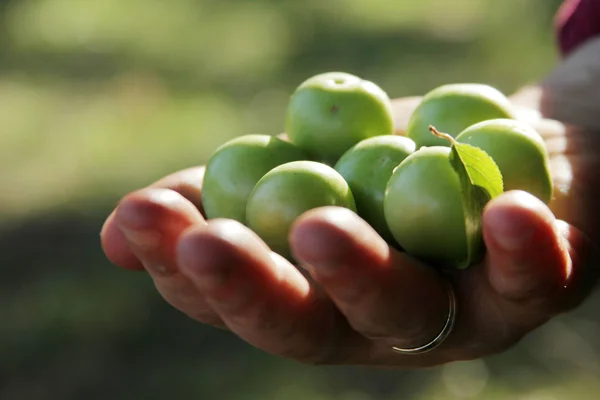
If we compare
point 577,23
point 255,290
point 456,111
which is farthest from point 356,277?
point 577,23

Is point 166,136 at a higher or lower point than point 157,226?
lower

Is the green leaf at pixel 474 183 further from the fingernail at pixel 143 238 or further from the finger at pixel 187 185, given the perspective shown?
the finger at pixel 187 185

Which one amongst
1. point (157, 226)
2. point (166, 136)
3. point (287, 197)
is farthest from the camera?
point (166, 136)

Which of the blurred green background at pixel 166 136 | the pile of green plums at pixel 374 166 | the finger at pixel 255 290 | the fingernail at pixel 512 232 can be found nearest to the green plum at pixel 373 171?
the pile of green plums at pixel 374 166

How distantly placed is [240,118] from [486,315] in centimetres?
311

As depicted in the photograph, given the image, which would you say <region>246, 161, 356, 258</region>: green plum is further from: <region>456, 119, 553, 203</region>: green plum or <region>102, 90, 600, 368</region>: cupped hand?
<region>456, 119, 553, 203</region>: green plum

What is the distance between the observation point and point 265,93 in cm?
482

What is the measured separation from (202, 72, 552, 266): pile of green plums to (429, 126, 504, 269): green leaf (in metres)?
0.02

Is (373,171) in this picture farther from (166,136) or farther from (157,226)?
(166,136)

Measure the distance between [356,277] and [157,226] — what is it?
349 millimetres

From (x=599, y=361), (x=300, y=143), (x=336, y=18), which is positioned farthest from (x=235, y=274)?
(x=336, y=18)

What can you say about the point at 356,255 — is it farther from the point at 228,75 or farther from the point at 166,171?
the point at 228,75

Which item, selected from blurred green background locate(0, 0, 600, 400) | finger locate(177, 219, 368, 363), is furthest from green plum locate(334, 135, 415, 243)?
blurred green background locate(0, 0, 600, 400)

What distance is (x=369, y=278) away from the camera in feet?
4.54
